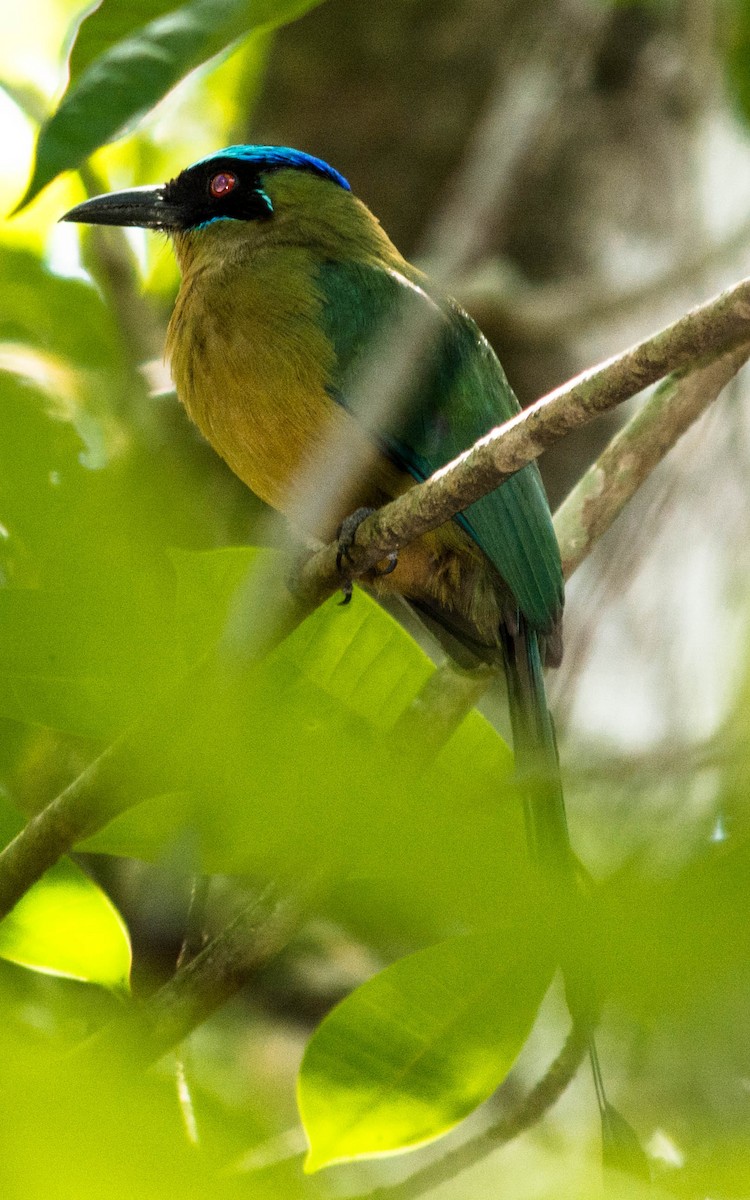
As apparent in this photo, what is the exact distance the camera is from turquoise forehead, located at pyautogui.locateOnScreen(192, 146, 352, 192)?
3096 millimetres

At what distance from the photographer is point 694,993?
47cm

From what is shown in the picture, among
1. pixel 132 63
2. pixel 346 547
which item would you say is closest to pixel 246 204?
pixel 346 547

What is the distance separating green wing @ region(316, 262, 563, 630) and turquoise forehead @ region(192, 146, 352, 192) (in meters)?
0.48

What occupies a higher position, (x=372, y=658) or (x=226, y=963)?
(x=372, y=658)

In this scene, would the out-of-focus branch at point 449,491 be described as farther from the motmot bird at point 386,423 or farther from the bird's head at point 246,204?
the bird's head at point 246,204

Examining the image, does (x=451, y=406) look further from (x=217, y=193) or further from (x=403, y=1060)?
(x=403, y=1060)

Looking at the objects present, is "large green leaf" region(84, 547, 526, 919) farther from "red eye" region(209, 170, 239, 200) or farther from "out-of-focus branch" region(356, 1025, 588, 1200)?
"red eye" region(209, 170, 239, 200)

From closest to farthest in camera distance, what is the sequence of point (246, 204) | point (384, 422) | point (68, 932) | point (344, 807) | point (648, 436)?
point (344, 807) → point (68, 932) → point (648, 436) → point (384, 422) → point (246, 204)

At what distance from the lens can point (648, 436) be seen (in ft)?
7.64

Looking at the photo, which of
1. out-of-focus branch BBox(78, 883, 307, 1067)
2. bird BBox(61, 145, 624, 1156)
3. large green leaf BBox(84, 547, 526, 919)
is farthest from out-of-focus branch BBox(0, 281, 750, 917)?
bird BBox(61, 145, 624, 1156)

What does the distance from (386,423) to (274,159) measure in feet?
3.23

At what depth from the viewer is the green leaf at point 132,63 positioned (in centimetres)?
144

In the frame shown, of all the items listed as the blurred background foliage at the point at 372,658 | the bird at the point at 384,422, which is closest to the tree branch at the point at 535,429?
the blurred background foliage at the point at 372,658

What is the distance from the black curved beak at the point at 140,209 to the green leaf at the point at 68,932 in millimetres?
1703
